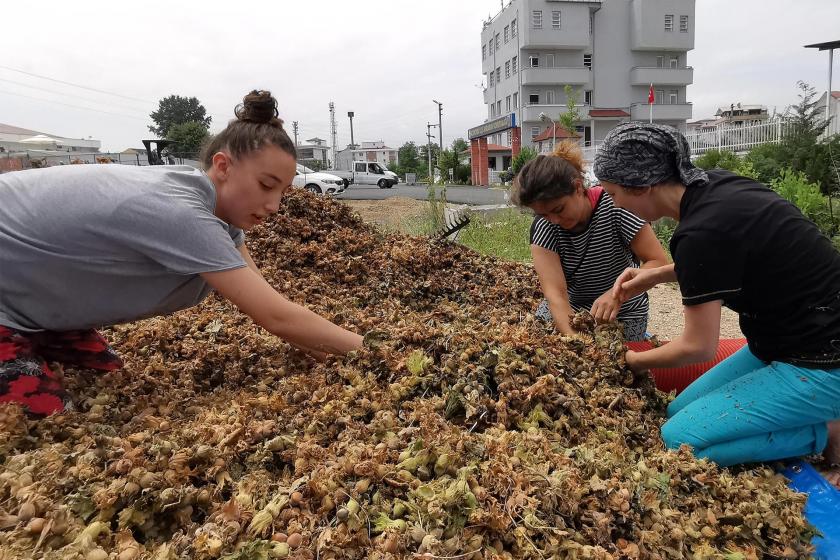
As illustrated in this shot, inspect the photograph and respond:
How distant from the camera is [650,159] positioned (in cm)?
211

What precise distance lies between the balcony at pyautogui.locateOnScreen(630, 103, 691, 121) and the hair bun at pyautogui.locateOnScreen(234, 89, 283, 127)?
48.1 m

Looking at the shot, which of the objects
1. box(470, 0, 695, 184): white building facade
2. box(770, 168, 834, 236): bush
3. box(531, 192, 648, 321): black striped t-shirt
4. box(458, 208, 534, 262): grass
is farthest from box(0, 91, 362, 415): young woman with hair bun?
box(470, 0, 695, 184): white building facade

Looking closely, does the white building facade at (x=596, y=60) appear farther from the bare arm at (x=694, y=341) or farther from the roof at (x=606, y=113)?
the bare arm at (x=694, y=341)

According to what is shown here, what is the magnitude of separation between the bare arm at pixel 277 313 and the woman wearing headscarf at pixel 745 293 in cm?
120

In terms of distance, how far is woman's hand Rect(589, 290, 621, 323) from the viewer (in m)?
2.67

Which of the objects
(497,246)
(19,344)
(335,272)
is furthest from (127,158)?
(19,344)

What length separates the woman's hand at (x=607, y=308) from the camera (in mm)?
2674

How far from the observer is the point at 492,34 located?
54.2 m

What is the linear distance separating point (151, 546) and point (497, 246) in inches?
277

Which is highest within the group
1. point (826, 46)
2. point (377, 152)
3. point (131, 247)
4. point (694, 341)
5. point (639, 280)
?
point (377, 152)

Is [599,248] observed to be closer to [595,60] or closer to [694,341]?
[694,341]

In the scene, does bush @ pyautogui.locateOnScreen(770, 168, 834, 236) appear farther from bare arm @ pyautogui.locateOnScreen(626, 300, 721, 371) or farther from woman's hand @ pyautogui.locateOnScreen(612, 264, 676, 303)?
bare arm @ pyautogui.locateOnScreen(626, 300, 721, 371)

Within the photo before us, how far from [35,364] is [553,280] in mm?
2428

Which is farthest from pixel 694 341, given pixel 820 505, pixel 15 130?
pixel 15 130
